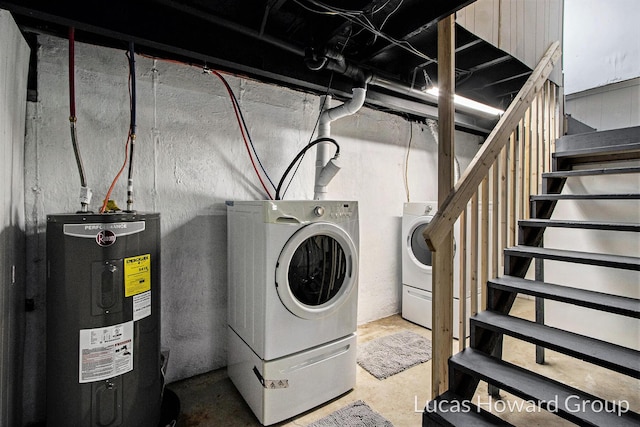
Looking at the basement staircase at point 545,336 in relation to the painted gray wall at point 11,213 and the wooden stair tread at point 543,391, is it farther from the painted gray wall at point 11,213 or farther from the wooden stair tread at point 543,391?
the painted gray wall at point 11,213

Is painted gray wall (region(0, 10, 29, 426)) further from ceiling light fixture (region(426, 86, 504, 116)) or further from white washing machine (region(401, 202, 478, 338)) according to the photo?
white washing machine (region(401, 202, 478, 338))

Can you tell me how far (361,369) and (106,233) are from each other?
1909 millimetres

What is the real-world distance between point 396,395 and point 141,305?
1637 mm

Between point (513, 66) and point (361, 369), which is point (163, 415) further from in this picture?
point (513, 66)

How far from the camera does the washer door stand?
1687 millimetres

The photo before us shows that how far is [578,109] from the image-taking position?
3.80 m

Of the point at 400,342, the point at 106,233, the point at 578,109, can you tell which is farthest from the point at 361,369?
the point at 578,109

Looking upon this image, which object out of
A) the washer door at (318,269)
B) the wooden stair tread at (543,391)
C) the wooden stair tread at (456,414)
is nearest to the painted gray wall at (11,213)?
the washer door at (318,269)

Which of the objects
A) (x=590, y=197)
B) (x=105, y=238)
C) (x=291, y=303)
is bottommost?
(x=291, y=303)

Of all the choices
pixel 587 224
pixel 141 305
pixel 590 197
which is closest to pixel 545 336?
pixel 587 224

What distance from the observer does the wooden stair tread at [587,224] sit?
1.71 meters

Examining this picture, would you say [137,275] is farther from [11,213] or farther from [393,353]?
[393,353]

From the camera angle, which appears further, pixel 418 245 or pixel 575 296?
pixel 418 245

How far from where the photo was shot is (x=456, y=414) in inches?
56.9
